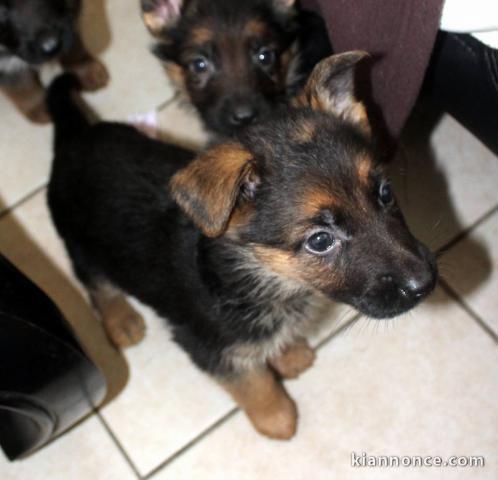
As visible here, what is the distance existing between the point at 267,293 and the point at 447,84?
3.15ft

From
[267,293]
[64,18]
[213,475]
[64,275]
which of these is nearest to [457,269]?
[267,293]

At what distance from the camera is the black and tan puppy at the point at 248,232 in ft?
6.34

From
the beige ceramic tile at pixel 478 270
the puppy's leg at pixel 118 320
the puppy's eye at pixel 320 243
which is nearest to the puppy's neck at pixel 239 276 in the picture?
the puppy's eye at pixel 320 243

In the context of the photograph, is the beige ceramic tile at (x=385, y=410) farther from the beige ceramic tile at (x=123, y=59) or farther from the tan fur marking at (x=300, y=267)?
the beige ceramic tile at (x=123, y=59)

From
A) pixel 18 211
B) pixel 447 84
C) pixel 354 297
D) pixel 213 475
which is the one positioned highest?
pixel 447 84

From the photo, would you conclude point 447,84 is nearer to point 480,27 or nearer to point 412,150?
point 480,27

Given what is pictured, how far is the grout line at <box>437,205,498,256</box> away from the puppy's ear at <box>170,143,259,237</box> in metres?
1.40

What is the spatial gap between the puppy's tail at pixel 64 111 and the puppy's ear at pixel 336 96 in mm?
967

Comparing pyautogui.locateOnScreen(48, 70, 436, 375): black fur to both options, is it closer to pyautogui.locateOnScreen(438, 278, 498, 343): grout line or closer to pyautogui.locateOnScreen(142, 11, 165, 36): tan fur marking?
pyautogui.locateOnScreen(142, 11, 165, 36): tan fur marking

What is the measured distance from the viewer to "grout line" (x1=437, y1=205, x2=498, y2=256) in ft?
10.0

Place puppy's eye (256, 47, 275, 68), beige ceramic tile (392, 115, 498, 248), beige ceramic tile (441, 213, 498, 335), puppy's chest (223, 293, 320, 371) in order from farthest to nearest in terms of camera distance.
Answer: beige ceramic tile (392, 115, 498, 248)
beige ceramic tile (441, 213, 498, 335)
puppy's eye (256, 47, 275, 68)
puppy's chest (223, 293, 320, 371)

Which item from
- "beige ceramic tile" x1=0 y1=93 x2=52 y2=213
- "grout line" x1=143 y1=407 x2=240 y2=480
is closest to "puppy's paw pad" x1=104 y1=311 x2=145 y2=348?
"grout line" x1=143 y1=407 x2=240 y2=480

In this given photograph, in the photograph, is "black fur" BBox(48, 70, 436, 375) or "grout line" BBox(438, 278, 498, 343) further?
Answer: "grout line" BBox(438, 278, 498, 343)

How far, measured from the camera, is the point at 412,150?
3.21 meters
